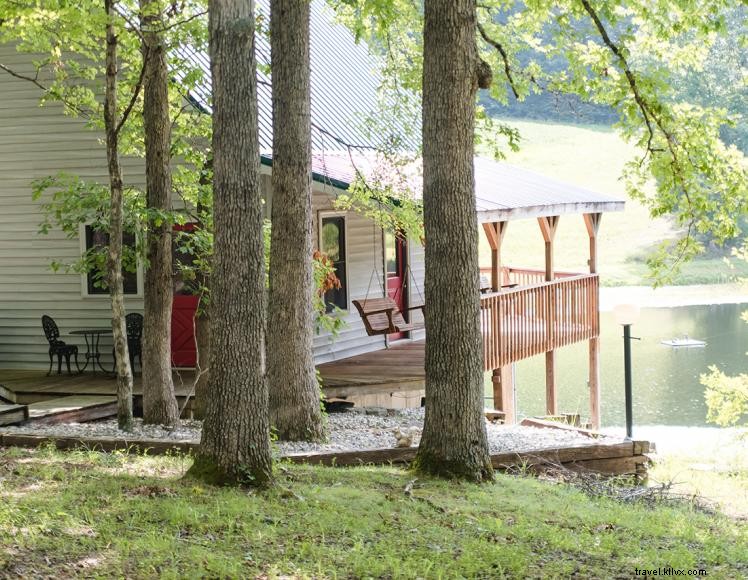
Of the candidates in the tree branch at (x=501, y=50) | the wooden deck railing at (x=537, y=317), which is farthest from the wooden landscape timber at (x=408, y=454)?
the wooden deck railing at (x=537, y=317)

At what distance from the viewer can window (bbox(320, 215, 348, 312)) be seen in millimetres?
16438

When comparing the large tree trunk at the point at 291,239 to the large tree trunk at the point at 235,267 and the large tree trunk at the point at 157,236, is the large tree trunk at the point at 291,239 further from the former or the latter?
the large tree trunk at the point at 235,267

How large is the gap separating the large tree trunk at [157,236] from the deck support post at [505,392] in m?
6.57

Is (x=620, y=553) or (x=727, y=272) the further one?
(x=727, y=272)

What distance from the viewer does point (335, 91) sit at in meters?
18.9

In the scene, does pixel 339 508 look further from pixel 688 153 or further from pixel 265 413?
pixel 688 153

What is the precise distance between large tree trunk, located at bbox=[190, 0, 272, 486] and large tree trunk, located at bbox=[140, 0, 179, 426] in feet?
12.8

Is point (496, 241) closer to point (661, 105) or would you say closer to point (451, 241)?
point (661, 105)

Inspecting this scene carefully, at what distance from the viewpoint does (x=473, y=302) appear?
847 centimetres

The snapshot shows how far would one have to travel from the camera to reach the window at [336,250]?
16.4 meters

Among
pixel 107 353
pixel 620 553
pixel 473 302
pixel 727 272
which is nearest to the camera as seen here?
pixel 620 553

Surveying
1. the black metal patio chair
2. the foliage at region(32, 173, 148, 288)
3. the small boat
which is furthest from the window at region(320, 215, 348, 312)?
the small boat

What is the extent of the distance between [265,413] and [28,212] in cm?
942

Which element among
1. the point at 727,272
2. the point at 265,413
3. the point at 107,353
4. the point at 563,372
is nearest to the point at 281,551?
the point at 265,413
